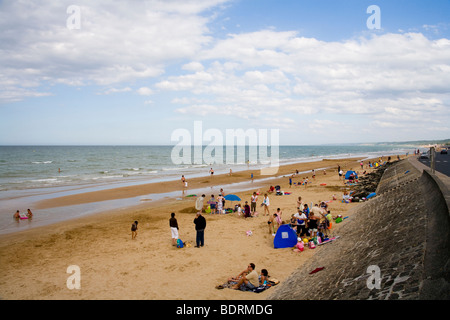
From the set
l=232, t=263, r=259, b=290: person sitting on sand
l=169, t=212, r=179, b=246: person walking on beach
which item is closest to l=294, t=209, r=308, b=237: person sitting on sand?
l=232, t=263, r=259, b=290: person sitting on sand

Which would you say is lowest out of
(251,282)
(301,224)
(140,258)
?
(140,258)

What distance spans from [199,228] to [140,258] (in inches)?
111

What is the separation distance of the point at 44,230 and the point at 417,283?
19.0m

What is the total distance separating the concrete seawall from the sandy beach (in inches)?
50.3

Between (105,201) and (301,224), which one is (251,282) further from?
(105,201)

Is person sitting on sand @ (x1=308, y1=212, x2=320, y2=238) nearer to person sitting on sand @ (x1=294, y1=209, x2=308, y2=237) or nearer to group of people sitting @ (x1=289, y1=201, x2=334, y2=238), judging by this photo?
group of people sitting @ (x1=289, y1=201, x2=334, y2=238)

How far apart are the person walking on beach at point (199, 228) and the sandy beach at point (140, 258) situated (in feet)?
1.11

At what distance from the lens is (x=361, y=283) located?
21.7 ft

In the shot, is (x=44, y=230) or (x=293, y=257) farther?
(x=44, y=230)

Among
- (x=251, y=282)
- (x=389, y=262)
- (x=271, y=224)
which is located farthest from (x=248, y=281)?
(x=271, y=224)

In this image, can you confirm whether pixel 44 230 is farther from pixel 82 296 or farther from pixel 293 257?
pixel 293 257

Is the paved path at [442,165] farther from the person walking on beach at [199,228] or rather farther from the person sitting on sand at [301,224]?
the person walking on beach at [199,228]

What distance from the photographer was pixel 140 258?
39.4 feet
